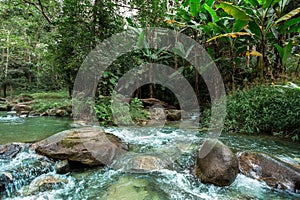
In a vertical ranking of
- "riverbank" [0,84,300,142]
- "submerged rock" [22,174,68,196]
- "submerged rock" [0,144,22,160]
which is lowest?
"submerged rock" [22,174,68,196]

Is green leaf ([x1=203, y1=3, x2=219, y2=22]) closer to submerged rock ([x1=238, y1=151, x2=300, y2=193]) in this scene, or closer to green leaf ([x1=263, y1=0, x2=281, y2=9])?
green leaf ([x1=263, y1=0, x2=281, y2=9])

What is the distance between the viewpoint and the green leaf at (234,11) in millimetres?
4855

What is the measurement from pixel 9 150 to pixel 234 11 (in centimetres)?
574

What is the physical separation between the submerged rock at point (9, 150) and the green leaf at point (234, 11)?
540cm

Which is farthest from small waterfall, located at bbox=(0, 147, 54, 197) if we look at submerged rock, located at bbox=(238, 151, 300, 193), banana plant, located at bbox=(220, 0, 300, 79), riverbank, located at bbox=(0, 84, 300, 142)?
banana plant, located at bbox=(220, 0, 300, 79)

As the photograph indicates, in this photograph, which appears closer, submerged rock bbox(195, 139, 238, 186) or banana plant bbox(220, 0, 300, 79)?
submerged rock bbox(195, 139, 238, 186)

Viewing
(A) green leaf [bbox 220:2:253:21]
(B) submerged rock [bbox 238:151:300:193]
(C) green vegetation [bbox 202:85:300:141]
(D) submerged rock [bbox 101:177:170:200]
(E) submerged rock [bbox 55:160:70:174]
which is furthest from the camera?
(A) green leaf [bbox 220:2:253:21]

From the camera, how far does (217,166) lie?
2850 millimetres

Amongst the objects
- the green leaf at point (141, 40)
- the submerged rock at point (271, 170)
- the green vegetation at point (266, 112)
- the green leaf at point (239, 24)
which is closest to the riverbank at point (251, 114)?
the green vegetation at point (266, 112)

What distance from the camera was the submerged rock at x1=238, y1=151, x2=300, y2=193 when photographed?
8.63ft

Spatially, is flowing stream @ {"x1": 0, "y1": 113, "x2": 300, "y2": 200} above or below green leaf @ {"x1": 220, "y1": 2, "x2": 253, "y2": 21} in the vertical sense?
below

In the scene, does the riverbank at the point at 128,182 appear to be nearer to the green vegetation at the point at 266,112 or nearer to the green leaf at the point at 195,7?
the green vegetation at the point at 266,112

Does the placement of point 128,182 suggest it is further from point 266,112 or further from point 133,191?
point 266,112

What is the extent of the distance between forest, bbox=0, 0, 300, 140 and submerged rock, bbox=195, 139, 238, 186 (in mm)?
2492
